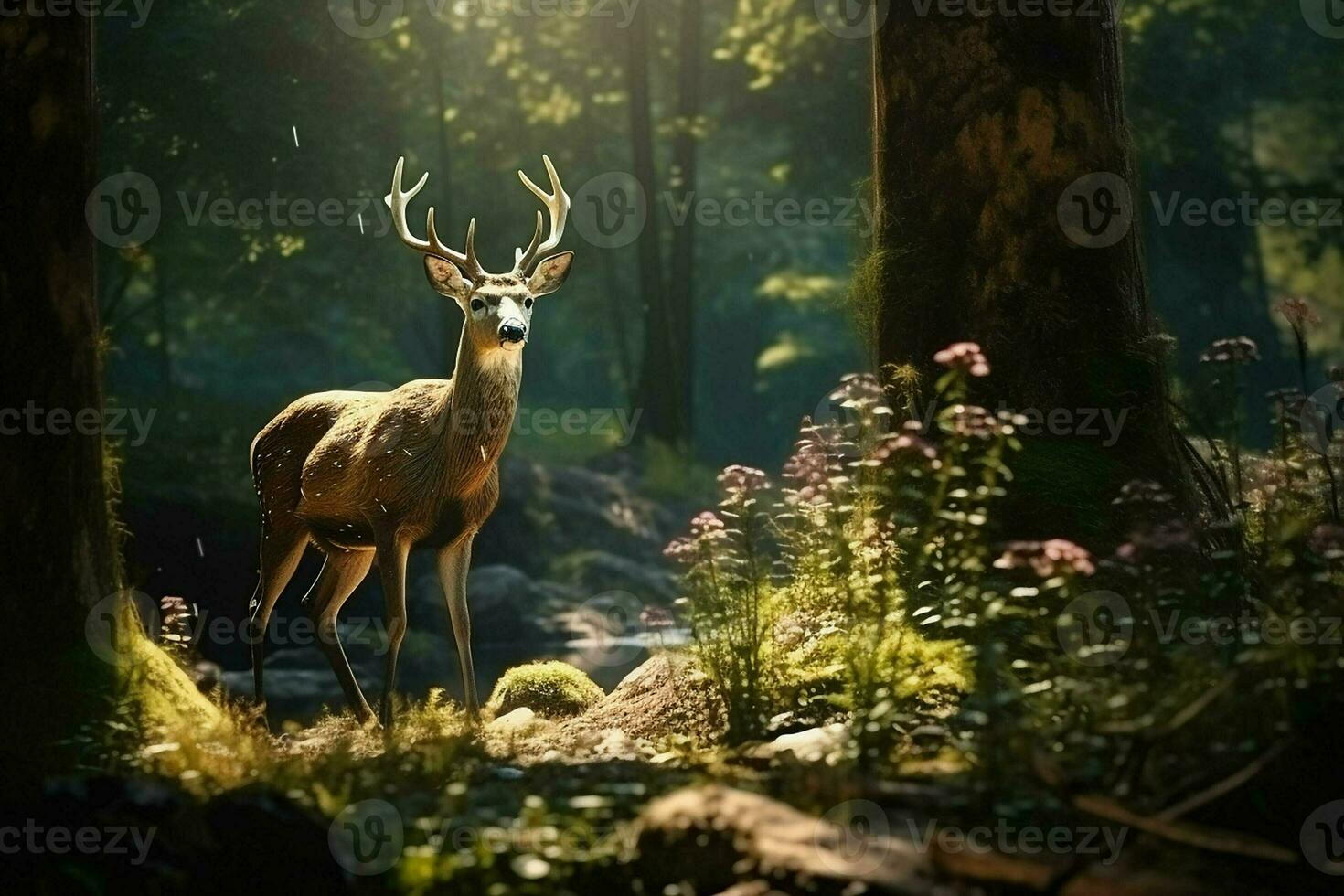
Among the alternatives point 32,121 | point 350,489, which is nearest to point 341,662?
point 350,489

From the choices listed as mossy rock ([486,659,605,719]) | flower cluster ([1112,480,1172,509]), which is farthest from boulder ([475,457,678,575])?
flower cluster ([1112,480,1172,509])

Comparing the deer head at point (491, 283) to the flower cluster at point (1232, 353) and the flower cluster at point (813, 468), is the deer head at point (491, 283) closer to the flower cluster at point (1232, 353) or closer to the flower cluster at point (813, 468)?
the flower cluster at point (813, 468)

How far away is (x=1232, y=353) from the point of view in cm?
728

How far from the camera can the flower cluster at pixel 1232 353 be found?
723cm

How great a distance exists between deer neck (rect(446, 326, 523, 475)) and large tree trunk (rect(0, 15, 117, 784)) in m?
2.39

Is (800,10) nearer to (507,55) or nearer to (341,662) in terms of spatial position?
(507,55)

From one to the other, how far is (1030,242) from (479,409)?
11.1 ft

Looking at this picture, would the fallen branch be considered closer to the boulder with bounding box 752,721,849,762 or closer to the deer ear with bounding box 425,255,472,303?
the boulder with bounding box 752,721,849,762

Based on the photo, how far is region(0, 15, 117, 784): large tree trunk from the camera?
719 cm

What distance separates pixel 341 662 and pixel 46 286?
3682 mm

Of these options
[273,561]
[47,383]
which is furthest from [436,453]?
[47,383]

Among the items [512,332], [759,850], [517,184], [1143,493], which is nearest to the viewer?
[759,850]

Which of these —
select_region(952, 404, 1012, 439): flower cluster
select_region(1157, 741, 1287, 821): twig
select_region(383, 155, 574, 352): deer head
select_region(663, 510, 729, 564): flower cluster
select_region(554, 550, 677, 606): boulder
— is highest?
select_region(383, 155, 574, 352): deer head

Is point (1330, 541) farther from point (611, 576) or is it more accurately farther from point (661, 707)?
point (611, 576)
